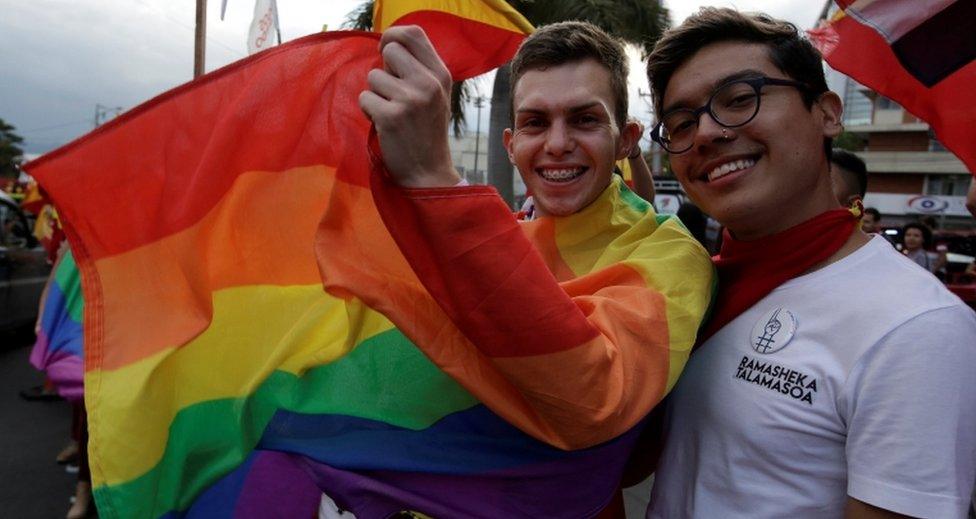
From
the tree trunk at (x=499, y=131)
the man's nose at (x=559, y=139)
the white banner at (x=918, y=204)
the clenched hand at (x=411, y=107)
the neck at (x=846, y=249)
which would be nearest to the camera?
the clenched hand at (x=411, y=107)

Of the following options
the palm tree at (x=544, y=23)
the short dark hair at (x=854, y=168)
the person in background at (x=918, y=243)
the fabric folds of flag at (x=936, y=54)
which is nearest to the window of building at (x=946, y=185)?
the palm tree at (x=544, y=23)

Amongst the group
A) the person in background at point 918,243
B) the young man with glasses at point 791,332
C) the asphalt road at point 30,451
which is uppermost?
the young man with glasses at point 791,332

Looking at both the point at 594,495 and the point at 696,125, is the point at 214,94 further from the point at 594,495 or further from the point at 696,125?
the point at 594,495

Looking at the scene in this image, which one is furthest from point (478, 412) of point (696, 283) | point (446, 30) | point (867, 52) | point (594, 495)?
point (446, 30)

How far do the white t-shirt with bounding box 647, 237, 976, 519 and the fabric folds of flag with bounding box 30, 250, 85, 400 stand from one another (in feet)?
12.1

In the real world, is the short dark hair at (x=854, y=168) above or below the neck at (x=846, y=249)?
below

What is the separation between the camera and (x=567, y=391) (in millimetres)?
947

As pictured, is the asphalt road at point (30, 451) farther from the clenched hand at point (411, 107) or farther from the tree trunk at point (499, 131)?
the tree trunk at point (499, 131)

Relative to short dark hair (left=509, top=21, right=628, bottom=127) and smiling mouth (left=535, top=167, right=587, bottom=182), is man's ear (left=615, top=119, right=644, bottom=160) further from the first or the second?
smiling mouth (left=535, top=167, right=587, bottom=182)

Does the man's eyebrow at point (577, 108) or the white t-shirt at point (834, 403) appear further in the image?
the man's eyebrow at point (577, 108)

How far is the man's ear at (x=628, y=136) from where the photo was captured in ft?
5.96

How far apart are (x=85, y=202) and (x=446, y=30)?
100 inches

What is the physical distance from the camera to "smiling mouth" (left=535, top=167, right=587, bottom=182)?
1653mm

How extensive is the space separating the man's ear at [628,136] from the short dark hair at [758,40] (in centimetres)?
26
